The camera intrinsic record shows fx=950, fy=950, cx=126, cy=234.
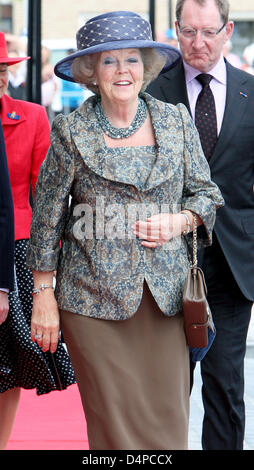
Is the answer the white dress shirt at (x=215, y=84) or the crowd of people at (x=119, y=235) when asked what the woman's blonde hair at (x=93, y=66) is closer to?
the crowd of people at (x=119, y=235)

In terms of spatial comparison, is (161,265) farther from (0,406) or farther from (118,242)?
(0,406)

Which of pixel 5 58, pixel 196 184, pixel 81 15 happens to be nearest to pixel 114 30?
pixel 196 184

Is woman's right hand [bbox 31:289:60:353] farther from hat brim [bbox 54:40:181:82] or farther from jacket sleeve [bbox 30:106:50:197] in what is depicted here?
jacket sleeve [bbox 30:106:50:197]

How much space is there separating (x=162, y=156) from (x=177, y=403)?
0.83 m

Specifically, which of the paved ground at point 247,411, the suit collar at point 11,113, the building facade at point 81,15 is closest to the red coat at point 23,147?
the suit collar at point 11,113

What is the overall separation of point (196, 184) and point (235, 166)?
0.63 m

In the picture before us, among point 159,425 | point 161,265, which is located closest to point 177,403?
point 159,425

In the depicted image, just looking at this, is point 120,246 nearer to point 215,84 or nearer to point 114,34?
point 114,34

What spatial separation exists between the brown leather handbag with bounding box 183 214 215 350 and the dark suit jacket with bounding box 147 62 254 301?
686 millimetres

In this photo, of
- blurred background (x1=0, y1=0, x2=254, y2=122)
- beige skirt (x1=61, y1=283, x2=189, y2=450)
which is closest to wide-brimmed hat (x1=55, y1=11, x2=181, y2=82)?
A: beige skirt (x1=61, y1=283, x2=189, y2=450)

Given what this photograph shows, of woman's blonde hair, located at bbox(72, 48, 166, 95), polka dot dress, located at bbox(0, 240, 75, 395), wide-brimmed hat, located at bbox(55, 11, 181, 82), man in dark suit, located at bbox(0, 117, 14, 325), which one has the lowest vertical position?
polka dot dress, located at bbox(0, 240, 75, 395)

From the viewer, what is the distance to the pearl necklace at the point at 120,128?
320cm

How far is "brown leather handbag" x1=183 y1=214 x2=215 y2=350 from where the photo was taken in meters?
3.13

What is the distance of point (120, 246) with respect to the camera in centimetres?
311
